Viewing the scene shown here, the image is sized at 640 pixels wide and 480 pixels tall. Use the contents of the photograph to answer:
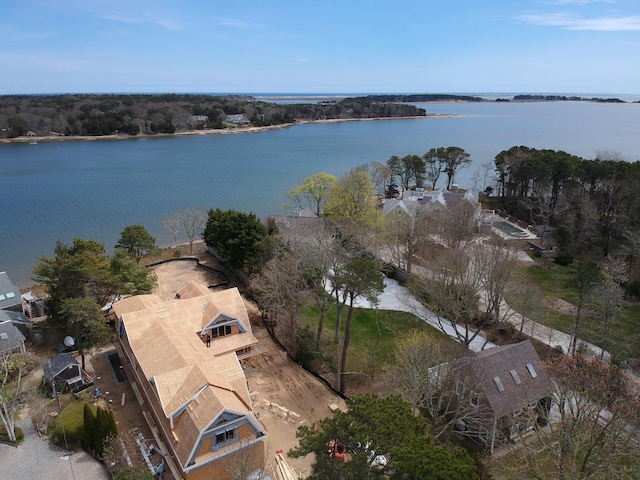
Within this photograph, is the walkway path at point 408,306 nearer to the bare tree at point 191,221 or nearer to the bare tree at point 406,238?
the bare tree at point 406,238

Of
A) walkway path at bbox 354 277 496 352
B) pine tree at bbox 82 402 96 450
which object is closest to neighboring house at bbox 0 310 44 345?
pine tree at bbox 82 402 96 450

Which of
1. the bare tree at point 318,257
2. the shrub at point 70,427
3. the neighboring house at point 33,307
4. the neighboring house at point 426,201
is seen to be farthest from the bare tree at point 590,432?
the neighboring house at point 426,201

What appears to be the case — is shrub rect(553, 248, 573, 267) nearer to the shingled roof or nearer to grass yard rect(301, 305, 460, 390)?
grass yard rect(301, 305, 460, 390)

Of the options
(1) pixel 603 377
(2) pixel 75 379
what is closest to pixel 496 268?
(1) pixel 603 377

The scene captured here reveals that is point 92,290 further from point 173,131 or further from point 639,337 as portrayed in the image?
point 173,131

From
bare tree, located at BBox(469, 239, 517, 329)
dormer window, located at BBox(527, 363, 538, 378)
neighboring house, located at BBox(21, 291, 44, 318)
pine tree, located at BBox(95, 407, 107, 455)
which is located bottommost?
neighboring house, located at BBox(21, 291, 44, 318)

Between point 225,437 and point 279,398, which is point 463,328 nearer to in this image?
point 279,398
